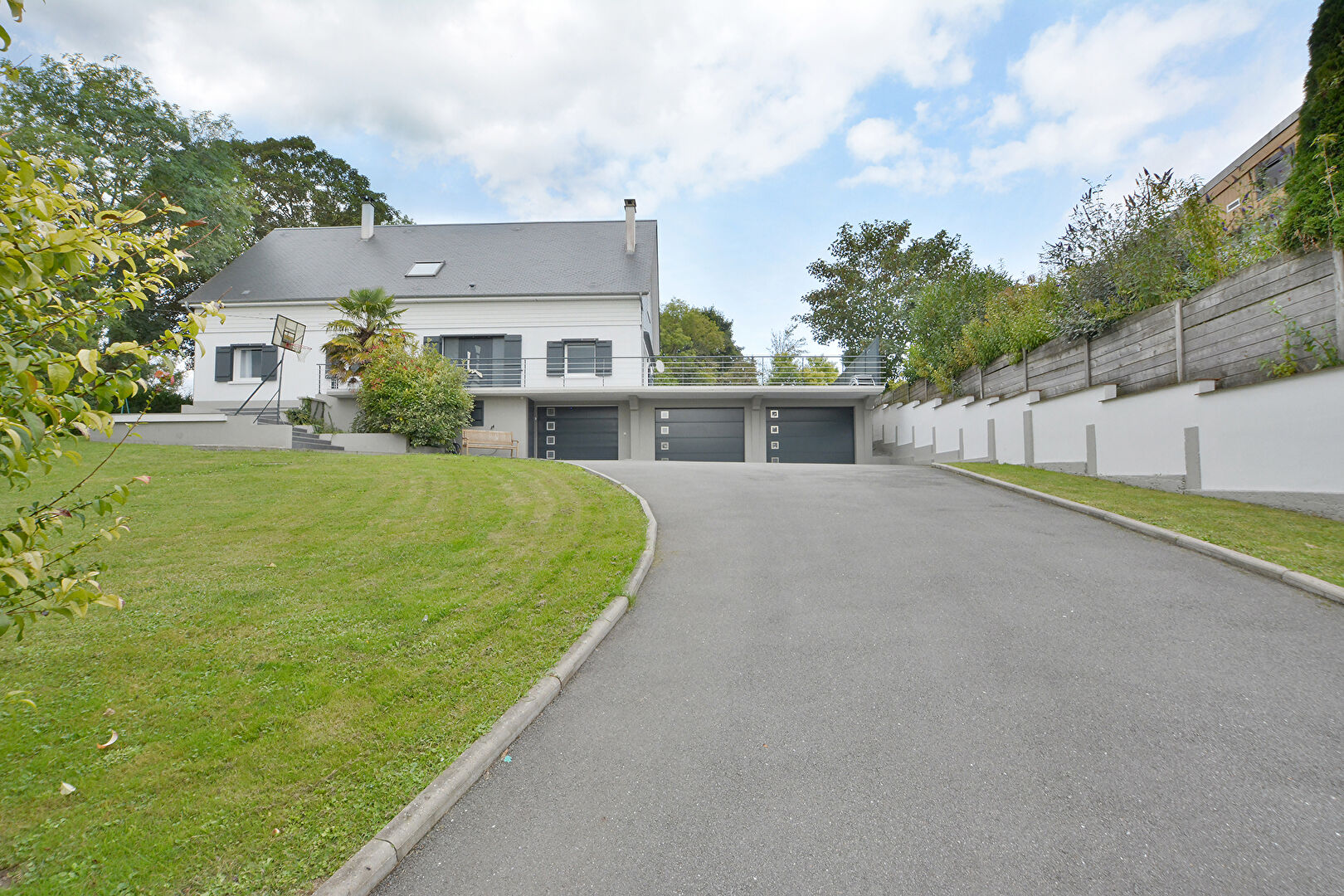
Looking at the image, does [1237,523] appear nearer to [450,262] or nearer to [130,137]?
[450,262]

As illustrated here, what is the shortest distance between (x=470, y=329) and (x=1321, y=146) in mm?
22077

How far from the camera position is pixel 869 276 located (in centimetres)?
3728

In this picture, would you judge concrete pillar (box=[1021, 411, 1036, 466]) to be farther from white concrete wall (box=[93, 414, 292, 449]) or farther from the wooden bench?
white concrete wall (box=[93, 414, 292, 449])

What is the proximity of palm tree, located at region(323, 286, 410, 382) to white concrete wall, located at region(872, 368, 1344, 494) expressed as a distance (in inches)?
681

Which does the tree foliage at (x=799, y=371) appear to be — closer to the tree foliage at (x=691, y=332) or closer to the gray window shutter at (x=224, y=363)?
the tree foliage at (x=691, y=332)

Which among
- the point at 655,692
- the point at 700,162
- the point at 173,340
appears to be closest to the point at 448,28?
the point at 700,162

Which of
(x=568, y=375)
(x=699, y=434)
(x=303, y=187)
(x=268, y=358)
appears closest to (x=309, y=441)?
(x=568, y=375)

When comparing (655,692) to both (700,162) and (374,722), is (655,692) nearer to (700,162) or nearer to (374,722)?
(374,722)

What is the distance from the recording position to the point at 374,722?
3.41 meters

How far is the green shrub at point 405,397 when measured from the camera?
61.5 ft

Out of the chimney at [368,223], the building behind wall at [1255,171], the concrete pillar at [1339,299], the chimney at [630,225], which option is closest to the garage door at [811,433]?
the chimney at [630,225]

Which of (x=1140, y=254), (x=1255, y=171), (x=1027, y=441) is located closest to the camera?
(x=1140, y=254)

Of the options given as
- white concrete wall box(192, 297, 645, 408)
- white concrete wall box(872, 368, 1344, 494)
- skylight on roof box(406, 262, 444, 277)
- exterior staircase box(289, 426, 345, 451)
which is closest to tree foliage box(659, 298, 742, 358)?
skylight on roof box(406, 262, 444, 277)

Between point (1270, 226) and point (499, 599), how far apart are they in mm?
11614
